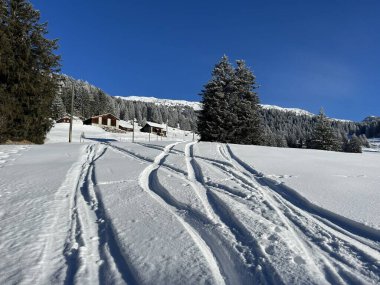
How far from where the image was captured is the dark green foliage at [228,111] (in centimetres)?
3369

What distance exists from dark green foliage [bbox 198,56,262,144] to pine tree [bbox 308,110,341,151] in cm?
1110

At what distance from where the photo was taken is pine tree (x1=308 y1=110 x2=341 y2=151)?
43031 millimetres

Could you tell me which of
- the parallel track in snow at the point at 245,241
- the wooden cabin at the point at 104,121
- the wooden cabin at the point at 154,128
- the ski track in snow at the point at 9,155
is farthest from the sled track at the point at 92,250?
the wooden cabin at the point at 154,128

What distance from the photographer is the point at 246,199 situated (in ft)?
24.3

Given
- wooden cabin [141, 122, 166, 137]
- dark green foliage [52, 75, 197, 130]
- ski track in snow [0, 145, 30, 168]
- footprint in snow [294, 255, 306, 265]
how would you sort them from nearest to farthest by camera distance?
footprint in snow [294, 255, 306, 265], ski track in snow [0, 145, 30, 168], wooden cabin [141, 122, 166, 137], dark green foliage [52, 75, 197, 130]

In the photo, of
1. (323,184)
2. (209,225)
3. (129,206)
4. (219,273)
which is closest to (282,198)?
(323,184)

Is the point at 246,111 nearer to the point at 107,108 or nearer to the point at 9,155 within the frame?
the point at 9,155

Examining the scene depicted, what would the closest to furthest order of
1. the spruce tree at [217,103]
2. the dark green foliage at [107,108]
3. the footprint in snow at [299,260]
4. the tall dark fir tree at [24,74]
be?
the footprint in snow at [299,260] → the tall dark fir tree at [24,74] → the spruce tree at [217,103] → the dark green foliage at [107,108]

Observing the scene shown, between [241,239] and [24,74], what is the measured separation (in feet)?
70.5

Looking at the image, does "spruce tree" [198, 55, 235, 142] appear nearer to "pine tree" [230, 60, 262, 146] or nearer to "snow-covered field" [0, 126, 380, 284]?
"pine tree" [230, 60, 262, 146]

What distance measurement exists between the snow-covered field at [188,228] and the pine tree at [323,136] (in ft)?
113

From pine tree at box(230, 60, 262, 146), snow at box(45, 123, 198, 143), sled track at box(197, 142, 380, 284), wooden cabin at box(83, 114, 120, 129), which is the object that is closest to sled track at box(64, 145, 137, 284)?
sled track at box(197, 142, 380, 284)

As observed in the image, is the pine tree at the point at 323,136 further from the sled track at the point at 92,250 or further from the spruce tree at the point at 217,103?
the sled track at the point at 92,250

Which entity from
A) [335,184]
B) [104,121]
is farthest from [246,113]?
[104,121]
